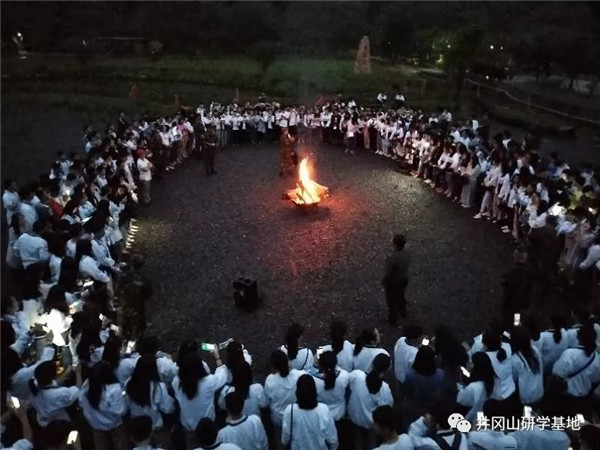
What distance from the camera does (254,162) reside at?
20.6 metres

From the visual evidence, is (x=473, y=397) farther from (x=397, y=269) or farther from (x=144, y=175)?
(x=144, y=175)

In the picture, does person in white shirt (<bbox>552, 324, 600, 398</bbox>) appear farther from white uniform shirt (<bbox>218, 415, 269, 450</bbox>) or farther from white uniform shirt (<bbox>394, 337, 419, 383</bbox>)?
white uniform shirt (<bbox>218, 415, 269, 450</bbox>)

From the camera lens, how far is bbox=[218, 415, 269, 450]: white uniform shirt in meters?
5.34

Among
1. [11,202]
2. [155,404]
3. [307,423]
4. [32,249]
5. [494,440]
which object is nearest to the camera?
[494,440]

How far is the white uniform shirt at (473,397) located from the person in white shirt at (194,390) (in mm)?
2485

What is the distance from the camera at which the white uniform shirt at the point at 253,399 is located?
19.7ft

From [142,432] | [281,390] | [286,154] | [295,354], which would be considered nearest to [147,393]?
[142,432]

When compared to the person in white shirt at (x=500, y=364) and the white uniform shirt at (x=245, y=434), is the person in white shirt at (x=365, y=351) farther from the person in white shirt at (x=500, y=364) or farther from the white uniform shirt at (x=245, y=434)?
the white uniform shirt at (x=245, y=434)

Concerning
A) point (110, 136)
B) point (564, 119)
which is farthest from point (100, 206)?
point (564, 119)

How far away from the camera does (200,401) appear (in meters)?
6.08

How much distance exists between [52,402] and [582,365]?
5825mm

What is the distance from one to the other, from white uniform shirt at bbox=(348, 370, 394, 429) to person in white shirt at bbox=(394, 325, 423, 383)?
2.47ft

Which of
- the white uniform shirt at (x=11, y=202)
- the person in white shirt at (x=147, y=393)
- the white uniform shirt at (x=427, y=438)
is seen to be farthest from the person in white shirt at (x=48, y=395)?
the white uniform shirt at (x=11, y=202)

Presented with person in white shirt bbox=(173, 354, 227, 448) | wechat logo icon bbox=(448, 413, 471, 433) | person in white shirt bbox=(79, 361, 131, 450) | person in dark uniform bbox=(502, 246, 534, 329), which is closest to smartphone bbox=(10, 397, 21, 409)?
person in white shirt bbox=(79, 361, 131, 450)
